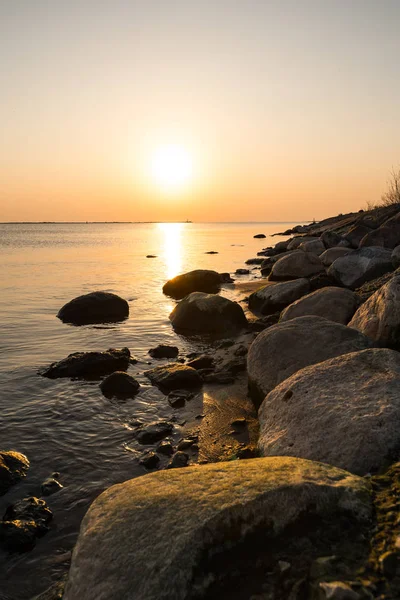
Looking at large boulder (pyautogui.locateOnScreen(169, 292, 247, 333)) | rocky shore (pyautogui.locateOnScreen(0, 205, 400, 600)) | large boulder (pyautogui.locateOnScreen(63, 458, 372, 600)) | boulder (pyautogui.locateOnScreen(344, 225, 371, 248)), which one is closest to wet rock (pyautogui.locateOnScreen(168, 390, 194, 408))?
rocky shore (pyautogui.locateOnScreen(0, 205, 400, 600))

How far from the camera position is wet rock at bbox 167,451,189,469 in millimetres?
6181

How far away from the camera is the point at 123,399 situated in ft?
28.7

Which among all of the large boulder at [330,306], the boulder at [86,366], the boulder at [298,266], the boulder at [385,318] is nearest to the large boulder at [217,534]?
the boulder at [385,318]

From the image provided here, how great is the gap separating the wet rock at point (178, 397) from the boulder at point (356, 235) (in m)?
17.5

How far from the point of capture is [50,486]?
5773mm

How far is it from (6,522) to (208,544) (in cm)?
303

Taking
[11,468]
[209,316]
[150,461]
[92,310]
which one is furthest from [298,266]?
[11,468]

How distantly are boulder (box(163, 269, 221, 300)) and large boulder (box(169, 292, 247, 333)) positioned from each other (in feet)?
22.7

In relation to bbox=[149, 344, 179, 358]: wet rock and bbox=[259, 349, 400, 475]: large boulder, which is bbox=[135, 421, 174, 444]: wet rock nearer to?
bbox=[259, 349, 400, 475]: large boulder

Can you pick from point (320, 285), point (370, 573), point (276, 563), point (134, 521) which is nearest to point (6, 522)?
point (134, 521)

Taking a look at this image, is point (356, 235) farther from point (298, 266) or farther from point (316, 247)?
point (298, 266)

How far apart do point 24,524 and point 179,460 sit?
7.02ft

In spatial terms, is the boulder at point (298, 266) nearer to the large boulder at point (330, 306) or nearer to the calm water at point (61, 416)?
the calm water at point (61, 416)

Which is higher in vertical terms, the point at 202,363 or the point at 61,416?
the point at 202,363
